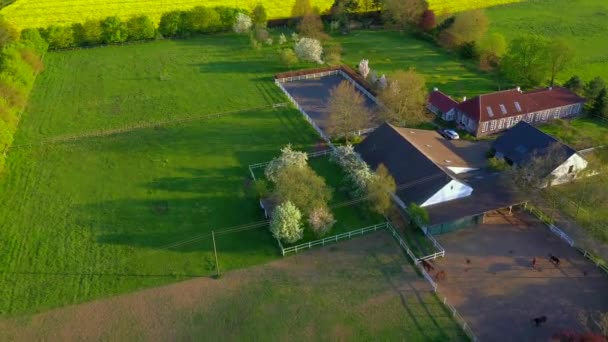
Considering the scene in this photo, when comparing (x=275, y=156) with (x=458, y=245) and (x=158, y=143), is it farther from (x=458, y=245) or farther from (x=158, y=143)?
(x=458, y=245)

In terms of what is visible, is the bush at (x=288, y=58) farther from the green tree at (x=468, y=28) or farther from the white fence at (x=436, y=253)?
the white fence at (x=436, y=253)

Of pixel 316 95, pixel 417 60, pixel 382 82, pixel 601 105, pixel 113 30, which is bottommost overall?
pixel 316 95

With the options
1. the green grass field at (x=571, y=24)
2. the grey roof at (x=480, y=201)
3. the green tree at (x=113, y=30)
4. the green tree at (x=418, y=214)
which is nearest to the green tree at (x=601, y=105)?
the green grass field at (x=571, y=24)

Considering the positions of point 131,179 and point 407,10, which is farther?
point 407,10

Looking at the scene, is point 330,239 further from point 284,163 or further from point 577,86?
point 577,86

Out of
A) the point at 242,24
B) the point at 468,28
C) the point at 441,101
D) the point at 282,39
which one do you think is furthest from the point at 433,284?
the point at 242,24

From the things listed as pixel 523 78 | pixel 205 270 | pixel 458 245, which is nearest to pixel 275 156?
pixel 205 270
